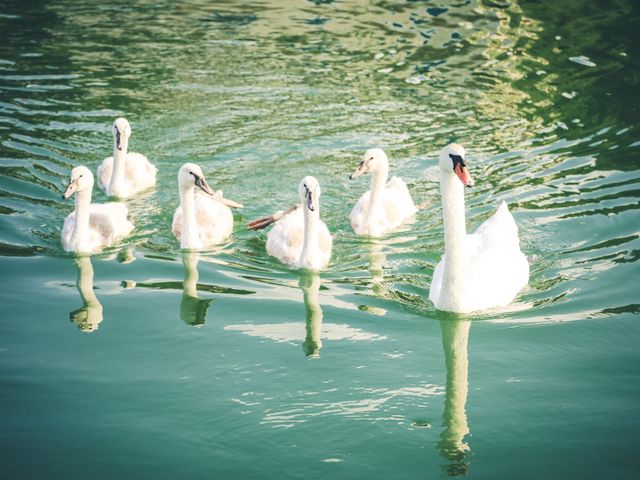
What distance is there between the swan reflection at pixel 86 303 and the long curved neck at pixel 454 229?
3570 mm

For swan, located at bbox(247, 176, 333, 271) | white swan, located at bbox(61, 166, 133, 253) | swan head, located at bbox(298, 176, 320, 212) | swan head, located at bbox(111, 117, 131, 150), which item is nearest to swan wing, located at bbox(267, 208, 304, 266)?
swan, located at bbox(247, 176, 333, 271)

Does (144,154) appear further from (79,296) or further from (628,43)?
(628,43)

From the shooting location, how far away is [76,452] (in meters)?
7.11

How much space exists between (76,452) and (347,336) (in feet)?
9.60

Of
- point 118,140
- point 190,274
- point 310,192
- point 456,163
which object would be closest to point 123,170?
point 118,140

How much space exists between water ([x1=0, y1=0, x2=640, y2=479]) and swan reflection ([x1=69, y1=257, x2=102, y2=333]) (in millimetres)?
30

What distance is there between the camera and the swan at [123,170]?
1230 cm

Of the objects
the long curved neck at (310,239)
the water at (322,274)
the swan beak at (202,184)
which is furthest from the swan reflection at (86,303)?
the long curved neck at (310,239)

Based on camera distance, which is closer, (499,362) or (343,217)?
(499,362)

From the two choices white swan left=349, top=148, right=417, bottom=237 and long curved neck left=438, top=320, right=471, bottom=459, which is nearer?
long curved neck left=438, top=320, right=471, bottom=459

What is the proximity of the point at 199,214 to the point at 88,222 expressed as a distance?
1.35m

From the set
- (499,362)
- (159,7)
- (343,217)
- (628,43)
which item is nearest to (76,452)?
(499,362)

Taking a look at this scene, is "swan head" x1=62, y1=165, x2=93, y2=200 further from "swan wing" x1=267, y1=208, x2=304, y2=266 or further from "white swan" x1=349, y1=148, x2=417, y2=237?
"white swan" x1=349, y1=148, x2=417, y2=237

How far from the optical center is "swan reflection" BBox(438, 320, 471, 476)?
7008 millimetres
